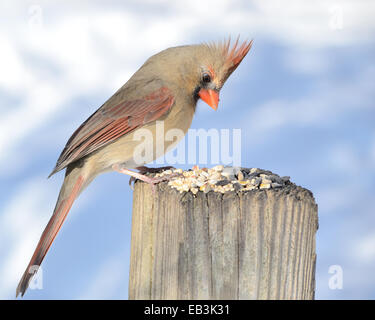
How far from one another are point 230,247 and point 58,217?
182 cm

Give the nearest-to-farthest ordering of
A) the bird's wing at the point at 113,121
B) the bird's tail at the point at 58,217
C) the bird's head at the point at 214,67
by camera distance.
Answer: the bird's tail at the point at 58,217 < the bird's wing at the point at 113,121 < the bird's head at the point at 214,67

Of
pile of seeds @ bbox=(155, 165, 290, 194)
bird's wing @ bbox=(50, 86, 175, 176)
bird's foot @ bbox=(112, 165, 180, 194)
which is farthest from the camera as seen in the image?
bird's wing @ bbox=(50, 86, 175, 176)

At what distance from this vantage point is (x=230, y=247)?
7.64 feet

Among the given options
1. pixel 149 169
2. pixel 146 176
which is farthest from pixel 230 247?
pixel 149 169

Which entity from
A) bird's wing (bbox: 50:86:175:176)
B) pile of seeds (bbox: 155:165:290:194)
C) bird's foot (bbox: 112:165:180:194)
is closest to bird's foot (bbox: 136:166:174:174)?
bird's foot (bbox: 112:165:180:194)

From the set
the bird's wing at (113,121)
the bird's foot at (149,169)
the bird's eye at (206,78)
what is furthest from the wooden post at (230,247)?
the bird's eye at (206,78)

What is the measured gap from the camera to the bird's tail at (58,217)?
3.42 m

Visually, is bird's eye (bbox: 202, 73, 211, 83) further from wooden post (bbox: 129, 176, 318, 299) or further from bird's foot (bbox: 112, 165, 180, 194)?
wooden post (bbox: 129, 176, 318, 299)

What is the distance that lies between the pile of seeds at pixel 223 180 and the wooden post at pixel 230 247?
12 centimetres

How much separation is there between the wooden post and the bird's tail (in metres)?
1.22

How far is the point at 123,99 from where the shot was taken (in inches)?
158

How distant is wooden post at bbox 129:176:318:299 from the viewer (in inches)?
91.6

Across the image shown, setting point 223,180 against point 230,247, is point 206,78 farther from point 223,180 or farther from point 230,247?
point 230,247

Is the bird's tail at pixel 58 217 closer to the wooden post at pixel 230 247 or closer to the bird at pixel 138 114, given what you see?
the bird at pixel 138 114
